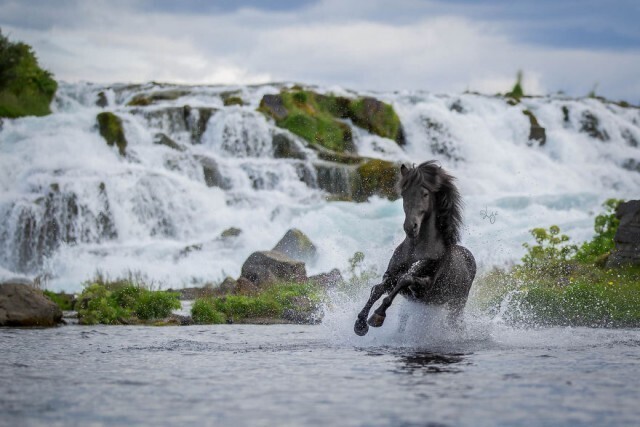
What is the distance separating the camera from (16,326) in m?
15.7

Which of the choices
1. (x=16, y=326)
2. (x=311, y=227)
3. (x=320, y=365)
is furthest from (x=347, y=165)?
(x=320, y=365)

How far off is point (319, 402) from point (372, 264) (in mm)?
16262

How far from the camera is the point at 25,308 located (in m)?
16.1

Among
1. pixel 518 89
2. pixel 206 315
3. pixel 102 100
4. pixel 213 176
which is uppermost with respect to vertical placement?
pixel 518 89

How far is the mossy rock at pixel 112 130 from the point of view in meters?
35.7

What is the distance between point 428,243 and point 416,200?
614mm

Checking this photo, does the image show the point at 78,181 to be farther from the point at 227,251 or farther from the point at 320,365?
the point at 320,365

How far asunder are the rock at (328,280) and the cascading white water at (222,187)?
1186 millimetres

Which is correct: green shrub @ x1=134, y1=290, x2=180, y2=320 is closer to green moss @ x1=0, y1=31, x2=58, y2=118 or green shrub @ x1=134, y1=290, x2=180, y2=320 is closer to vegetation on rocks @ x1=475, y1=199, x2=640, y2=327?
vegetation on rocks @ x1=475, y1=199, x2=640, y2=327

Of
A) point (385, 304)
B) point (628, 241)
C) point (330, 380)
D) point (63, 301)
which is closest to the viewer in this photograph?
point (330, 380)

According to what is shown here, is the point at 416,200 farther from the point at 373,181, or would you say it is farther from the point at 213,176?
the point at 373,181

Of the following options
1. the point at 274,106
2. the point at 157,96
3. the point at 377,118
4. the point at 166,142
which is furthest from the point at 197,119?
the point at 377,118

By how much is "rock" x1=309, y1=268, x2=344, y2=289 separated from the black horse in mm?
9126

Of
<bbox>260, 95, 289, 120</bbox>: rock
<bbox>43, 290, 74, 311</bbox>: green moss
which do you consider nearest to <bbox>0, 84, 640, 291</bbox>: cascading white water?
<bbox>260, 95, 289, 120</bbox>: rock
